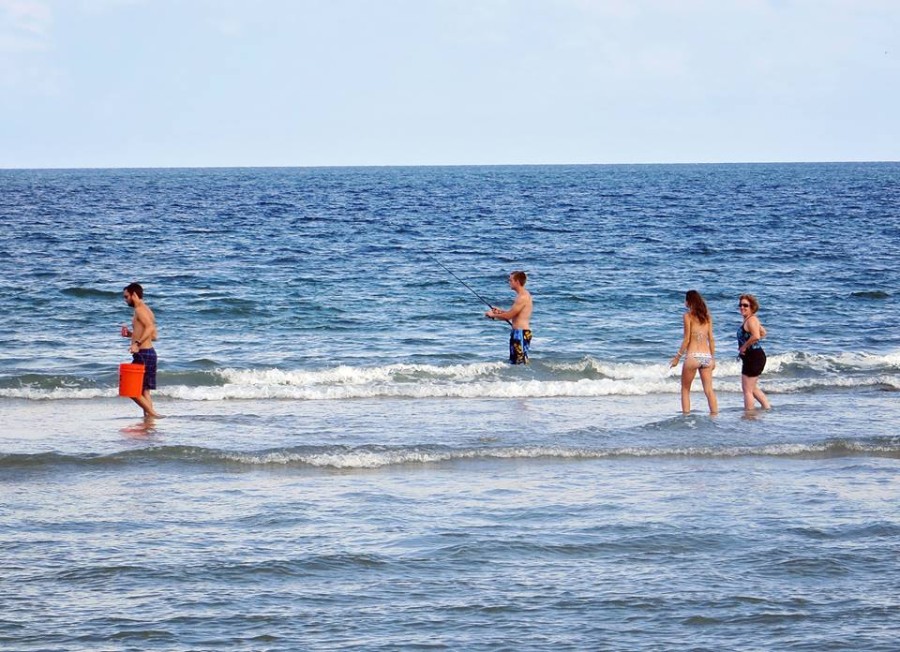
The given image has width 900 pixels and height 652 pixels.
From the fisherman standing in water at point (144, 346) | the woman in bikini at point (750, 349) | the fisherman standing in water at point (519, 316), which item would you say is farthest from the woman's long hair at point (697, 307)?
the fisherman standing in water at point (144, 346)

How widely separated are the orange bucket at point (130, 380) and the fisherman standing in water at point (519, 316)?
419cm

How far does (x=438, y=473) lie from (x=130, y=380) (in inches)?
155

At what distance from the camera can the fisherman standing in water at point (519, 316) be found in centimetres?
1443

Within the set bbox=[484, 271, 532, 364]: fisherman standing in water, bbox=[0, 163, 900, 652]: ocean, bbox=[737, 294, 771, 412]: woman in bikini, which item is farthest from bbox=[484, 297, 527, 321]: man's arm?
bbox=[737, 294, 771, 412]: woman in bikini

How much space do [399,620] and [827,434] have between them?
6.30 m

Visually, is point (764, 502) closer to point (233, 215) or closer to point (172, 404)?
point (172, 404)

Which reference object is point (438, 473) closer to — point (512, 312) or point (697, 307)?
point (697, 307)

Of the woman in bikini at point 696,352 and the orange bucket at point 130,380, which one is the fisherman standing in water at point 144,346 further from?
the woman in bikini at point 696,352

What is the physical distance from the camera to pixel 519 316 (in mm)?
14625

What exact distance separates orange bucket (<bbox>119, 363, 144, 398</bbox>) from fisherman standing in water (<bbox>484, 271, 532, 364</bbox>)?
419 centimetres

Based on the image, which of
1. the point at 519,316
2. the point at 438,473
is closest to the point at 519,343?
the point at 519,316

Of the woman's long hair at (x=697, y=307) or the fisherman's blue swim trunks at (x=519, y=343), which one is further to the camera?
the fisherman's blue swim trunks at (x=519, y=343)

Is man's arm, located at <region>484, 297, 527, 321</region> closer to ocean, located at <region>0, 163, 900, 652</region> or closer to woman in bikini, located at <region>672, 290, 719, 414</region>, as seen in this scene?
ocean, located at <region>0, 163, 900, 652</region>

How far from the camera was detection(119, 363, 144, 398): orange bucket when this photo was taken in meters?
12.1
